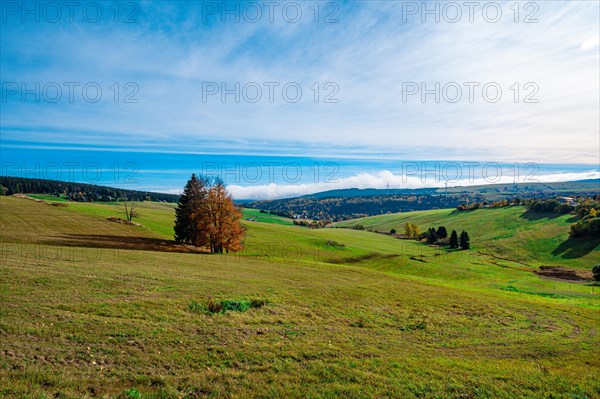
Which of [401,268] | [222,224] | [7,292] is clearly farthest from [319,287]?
[401,268]

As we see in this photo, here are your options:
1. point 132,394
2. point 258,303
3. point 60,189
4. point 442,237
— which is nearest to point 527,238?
point 442,237

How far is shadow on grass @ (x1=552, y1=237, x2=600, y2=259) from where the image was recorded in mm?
82438

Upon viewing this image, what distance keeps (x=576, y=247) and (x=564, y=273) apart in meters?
26.5

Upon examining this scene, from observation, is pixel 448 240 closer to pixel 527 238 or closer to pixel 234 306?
pixel 527 238

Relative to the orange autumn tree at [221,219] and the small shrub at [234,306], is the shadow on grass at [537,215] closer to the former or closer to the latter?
the orange autumn tree at [221,219]

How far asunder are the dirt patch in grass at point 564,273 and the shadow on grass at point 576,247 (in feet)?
42.7

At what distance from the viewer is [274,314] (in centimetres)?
1861

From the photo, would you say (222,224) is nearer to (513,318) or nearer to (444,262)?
(513,318)

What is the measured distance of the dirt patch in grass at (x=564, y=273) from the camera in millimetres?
63312

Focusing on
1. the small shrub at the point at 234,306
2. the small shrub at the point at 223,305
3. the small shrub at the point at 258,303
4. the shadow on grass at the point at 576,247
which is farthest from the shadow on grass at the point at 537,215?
the small shrub at the point at 234,306

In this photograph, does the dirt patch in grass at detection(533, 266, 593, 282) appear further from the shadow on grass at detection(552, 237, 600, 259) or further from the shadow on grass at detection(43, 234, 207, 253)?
the shadow on grass at detection(43, 234, 207, 253)

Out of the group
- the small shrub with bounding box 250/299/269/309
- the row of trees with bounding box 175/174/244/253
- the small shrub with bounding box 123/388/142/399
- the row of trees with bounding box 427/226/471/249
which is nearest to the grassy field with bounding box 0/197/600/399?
the small shrub with bounding box 123/388/142/399

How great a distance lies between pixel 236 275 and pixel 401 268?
4686cm

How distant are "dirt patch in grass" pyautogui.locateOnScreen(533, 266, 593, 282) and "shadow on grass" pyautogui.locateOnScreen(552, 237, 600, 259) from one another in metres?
13.0
